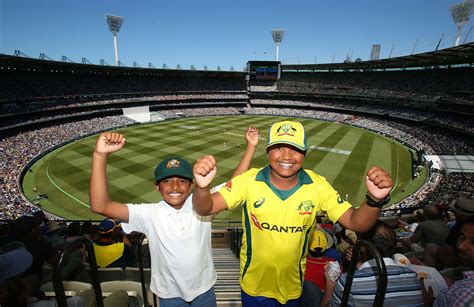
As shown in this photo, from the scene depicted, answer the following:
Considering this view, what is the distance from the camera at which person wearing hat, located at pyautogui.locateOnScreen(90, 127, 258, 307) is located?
298 centimetres

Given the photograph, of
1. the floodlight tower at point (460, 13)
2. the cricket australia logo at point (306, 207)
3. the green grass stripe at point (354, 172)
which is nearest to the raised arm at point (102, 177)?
the cricket australia logo at point (306, 207)

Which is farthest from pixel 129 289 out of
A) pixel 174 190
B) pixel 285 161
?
pixel 285 161

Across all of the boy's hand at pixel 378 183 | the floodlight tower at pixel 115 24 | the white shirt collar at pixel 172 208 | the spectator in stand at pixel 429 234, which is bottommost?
the spectator in stand at pixel 429 234

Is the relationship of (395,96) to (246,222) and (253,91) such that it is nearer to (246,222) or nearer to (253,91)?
(253,91)

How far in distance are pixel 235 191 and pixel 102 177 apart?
1.48 m

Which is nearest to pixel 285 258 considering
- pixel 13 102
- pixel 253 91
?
pixel 13 102

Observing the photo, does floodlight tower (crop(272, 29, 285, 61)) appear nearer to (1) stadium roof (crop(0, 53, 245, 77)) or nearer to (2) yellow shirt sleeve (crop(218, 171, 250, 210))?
(1) stadium roof (crop(0, 53, 245, 77))

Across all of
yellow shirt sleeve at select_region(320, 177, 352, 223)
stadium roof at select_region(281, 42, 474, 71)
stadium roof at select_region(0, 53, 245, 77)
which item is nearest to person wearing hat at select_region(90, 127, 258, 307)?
yellow shirt sleeve at select_region(320, 177, 352, 223)

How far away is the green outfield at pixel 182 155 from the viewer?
69.5 ft

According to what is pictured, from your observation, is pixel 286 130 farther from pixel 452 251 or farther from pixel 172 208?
pixel 452 251

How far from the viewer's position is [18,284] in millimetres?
2566

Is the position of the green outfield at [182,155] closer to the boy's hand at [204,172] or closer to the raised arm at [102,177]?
the raised arm at [102,177]

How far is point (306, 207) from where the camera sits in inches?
106

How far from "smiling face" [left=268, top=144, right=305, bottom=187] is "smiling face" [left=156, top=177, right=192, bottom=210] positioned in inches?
43.7
